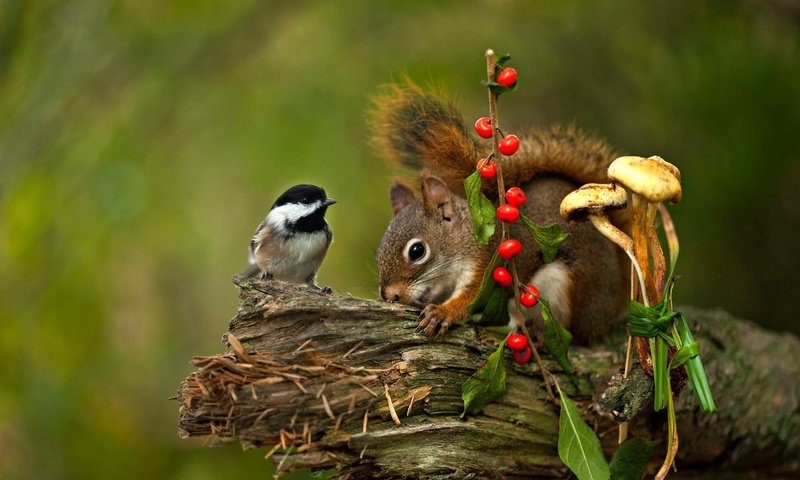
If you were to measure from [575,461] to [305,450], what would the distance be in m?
0.63

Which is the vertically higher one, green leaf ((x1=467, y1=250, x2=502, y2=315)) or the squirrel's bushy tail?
the squirrel's bushy tail

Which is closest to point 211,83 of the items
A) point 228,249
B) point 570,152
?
point 228,249

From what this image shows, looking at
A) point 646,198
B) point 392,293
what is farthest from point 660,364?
point 392,293

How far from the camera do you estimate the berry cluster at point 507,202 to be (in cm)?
165

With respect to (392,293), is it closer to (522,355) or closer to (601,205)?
(522,355)

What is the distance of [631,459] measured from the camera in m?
1.80

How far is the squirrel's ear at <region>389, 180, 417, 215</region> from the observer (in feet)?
8.33

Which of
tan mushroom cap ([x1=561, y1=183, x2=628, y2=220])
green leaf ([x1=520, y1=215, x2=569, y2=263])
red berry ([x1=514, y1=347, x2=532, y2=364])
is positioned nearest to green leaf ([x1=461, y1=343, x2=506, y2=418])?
red berry ([x1=514, y1=347, x2=532, y2=364])

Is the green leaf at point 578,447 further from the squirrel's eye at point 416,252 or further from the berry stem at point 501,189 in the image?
the squirrel's eye at point 416,252

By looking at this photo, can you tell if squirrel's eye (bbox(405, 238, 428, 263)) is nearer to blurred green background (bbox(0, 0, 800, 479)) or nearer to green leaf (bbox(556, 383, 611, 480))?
blurred green background (bbox(0, 0, 800, 479))

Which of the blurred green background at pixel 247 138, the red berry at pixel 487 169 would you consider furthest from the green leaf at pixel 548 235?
the blurred green background at pixel 247 138

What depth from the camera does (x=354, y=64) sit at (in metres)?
4.62

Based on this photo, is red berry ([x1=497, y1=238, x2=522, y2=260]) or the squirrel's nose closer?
red berry ([x1=497, y1=238, x2=522, y2=260])

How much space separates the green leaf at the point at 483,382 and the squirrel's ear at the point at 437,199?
0.59 m
